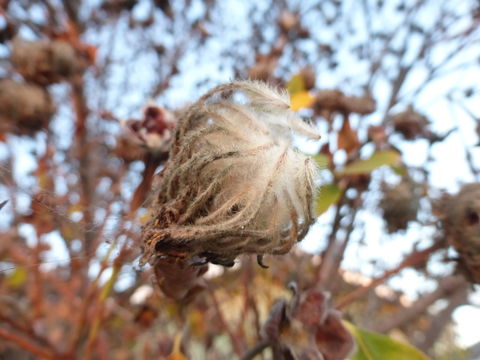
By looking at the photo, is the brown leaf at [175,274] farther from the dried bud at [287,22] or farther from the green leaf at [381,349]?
the dried bud at [287,22]

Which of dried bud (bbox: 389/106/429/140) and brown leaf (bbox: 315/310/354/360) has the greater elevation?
dried bud (bbox: 389/106/429/140)

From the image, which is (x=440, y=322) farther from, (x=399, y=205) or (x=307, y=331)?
(x=307, y=331)

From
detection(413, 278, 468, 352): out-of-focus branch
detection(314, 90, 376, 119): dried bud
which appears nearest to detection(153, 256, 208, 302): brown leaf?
detection(314, 90, 376, 119): dried bud

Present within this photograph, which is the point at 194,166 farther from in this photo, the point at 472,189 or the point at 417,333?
the point at 417,333

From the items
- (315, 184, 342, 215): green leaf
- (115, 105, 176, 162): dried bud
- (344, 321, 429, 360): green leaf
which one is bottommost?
(344, 321, 429, 360): green leaf

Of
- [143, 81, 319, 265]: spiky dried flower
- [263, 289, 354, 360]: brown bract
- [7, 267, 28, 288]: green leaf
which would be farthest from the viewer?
[7, 267, 28, 288]: green leaf

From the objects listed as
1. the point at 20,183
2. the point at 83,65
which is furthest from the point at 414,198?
the point at 83,65

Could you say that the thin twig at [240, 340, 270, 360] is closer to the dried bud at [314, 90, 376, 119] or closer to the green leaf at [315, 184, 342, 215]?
the green leaf at [315, 184, 342, 215]
